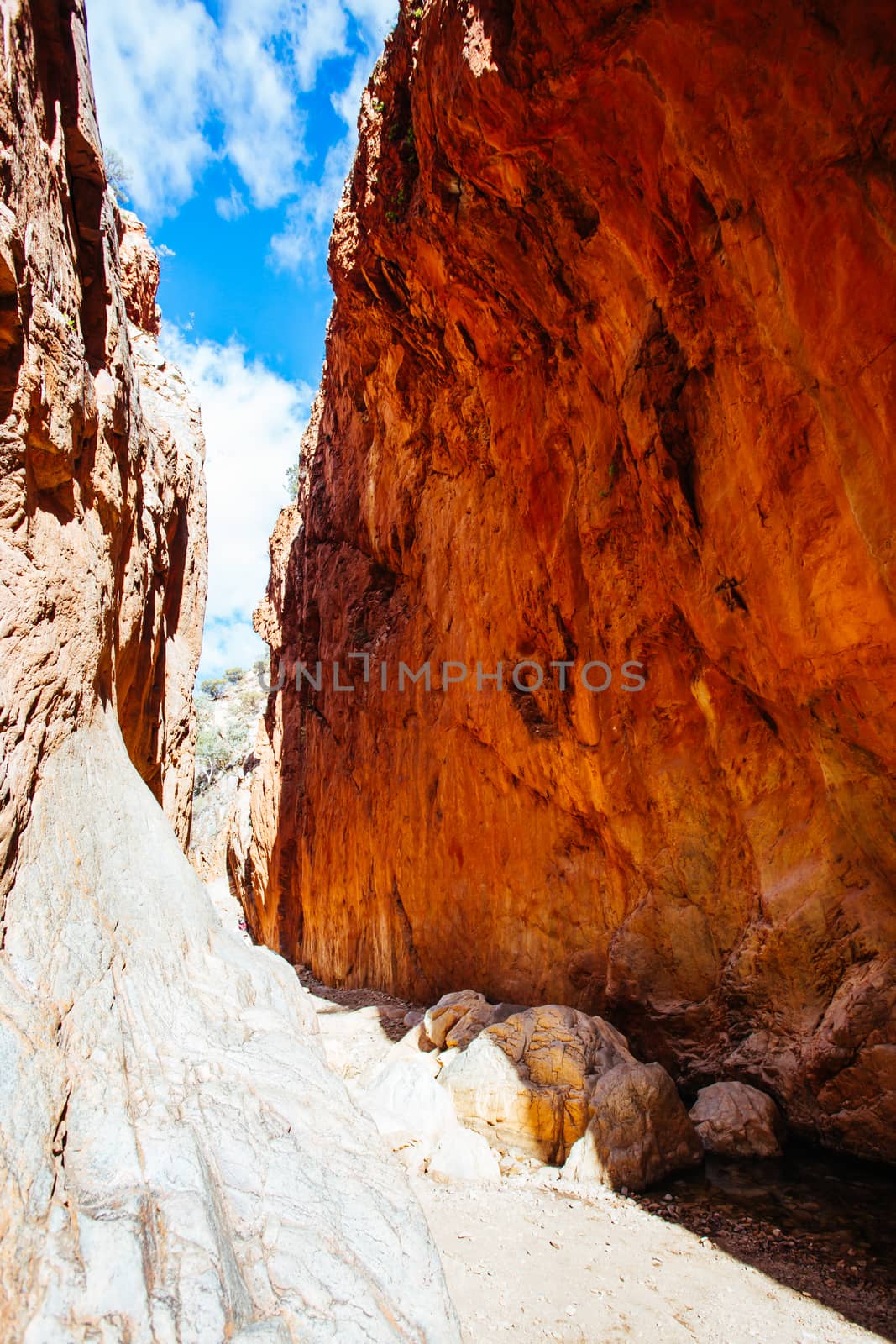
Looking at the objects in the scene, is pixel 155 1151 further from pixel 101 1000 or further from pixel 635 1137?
pixel 635 1137

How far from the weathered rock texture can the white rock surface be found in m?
0.01

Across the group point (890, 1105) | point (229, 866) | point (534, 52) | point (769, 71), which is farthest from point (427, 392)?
point (229, 866)

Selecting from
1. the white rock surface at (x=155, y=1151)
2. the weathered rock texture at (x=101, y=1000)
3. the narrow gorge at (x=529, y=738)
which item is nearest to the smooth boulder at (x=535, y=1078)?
the narrow gorge at (x=529, y=738)

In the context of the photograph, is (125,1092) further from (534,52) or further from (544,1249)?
(534,52)

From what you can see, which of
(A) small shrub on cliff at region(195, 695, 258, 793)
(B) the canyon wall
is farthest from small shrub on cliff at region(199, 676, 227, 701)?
(B) the canyon wall

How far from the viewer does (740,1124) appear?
730 cm

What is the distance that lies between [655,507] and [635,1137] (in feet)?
23.5

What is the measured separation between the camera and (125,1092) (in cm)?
312

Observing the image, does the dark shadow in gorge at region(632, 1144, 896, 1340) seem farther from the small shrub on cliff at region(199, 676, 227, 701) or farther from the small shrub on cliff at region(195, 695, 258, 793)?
the small shrub on cliff at region(199, 676, 227, 701)

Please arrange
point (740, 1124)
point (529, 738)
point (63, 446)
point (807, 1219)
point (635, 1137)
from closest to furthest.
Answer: point (63, 446) < point (807, 1219) < point (635, 1137) < point (740, 1124) < point (529, 738)

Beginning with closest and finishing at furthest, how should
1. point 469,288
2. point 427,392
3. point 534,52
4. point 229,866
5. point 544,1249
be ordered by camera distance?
point 544,1249 → point 534,52 → point 469,288 → point 427,392 → point 229,866

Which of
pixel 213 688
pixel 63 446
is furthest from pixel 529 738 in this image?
pixel 213 688

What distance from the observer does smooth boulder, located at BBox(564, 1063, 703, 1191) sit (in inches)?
261

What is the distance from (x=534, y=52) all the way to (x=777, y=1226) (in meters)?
11.6
